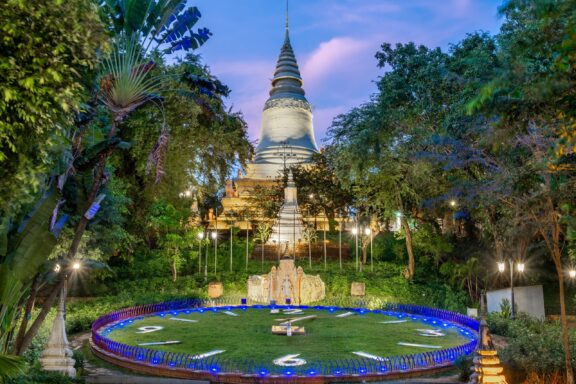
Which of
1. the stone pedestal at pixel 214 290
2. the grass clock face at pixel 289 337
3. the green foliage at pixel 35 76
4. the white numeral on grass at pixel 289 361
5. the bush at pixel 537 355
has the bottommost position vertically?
the white numeral on grass at pixel 289 361

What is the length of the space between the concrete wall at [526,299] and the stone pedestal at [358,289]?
6.34 meters

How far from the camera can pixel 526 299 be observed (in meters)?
22.1

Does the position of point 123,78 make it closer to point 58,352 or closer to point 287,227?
point 58,352

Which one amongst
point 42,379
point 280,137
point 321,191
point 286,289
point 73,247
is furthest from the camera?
point 280,137

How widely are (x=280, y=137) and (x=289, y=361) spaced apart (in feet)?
146

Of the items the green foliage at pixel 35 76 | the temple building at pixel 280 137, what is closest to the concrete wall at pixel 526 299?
the green foliage at pixel 35 76

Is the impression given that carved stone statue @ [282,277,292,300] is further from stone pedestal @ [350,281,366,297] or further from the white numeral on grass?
the white numeral on grass

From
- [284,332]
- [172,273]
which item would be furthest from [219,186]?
[284,332]

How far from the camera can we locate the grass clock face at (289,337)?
14.4 metres

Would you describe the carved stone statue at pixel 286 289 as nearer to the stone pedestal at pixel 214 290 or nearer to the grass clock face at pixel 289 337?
the grass clock face at pixel 289 337

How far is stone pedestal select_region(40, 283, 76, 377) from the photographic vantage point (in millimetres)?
10844

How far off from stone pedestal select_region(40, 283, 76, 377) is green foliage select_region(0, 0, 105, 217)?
5.47m

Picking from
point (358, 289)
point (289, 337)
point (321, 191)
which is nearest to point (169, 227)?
point (358, 289)

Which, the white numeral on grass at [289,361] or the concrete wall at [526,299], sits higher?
the concrete wall at [526,299]
